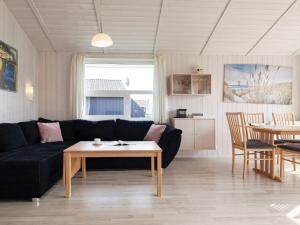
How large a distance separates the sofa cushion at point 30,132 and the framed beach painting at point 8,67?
59 cm

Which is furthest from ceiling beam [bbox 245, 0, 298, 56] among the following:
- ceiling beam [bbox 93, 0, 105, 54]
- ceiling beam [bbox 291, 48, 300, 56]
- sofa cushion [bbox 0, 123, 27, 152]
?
sofa cushion [bbox 0, 123, 27, 152]

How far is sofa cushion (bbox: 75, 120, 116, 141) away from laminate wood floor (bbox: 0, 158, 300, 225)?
1090 millimetres

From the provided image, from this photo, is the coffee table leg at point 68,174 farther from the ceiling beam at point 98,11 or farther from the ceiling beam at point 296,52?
the ceiling beam at point 296,52

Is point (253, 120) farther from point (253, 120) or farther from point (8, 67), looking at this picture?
point (8, 67)

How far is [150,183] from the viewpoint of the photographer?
3.53 meters

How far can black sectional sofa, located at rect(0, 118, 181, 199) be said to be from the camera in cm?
280

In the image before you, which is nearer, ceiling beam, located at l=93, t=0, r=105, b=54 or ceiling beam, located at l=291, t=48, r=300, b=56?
ceiling beam, located at l=93, t=0, r=105, b=54

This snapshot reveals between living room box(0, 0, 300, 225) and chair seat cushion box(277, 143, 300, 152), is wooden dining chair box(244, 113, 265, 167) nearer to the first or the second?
living room box(0, 0, 300, 225)

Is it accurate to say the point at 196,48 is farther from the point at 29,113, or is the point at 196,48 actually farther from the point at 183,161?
the point at 29,113

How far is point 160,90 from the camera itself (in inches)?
211

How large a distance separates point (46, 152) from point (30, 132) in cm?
108

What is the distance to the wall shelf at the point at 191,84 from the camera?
5469 mm

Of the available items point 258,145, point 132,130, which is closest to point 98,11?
point 132,130

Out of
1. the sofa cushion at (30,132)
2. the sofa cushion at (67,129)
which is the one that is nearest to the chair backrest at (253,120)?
the sofa cushion at (67,129)
